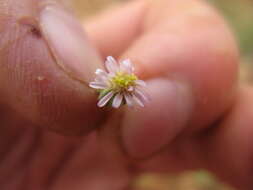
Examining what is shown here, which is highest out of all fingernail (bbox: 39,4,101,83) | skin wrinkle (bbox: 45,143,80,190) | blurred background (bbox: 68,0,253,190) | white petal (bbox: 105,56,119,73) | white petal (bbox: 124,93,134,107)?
blurred background (bbox: 68,0,253,190)

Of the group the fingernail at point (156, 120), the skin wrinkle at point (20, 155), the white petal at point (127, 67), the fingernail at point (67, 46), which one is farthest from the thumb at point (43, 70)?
the skin wrinkle at point (20, 155)

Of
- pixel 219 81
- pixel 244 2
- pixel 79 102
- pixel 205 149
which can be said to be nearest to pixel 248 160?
pixel 205 149

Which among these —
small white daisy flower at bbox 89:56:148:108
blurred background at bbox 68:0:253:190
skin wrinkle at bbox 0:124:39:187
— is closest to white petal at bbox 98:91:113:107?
small white daisy flower at bbox 89:56:148:108

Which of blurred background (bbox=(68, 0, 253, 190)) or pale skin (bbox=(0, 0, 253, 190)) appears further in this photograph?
blurred background (bbox=(68, 0, 253, 190))

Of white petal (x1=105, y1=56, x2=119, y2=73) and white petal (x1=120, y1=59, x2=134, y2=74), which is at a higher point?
white petal (x1=105, y1=56, x2=119, y2=73)

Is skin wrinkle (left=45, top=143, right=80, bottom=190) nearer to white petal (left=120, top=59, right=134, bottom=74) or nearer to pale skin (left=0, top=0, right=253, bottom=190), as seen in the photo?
pale skin (left=0, top=0, right=253, bottom=190)

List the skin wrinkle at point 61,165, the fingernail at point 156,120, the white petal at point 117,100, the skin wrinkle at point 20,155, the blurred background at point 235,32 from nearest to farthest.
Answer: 1. the white petal at point 117,100
2. the fingernail at point 156,120
3. the skin wrinkle at point 20,155
4. the skin wrinkle at point 61,165
5. the blurred background at point 235,32

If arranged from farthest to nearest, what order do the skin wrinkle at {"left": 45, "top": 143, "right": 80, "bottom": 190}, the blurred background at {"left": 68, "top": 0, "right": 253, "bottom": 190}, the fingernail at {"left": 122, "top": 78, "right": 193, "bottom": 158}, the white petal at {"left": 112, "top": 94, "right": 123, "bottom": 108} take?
1. the blurred background at {"left": 68, "top": 0, "right": 253, "bottom": 190}
2. the skin wrinkle at {"left": 45, "top": 143, "right": 80, "bottom": 190}
3. the fingernail at {"left": 122, "top": 78, "right": 193, "bottom": 158}
4. the white petal at {"left": 112, "top": 94, "right": 123, "bottom": 108}

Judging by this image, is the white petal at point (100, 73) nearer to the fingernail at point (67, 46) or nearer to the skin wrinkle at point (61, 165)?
the fingernail at point (67, 46)

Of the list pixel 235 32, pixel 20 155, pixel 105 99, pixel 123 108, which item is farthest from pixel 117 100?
pixel 235 32
